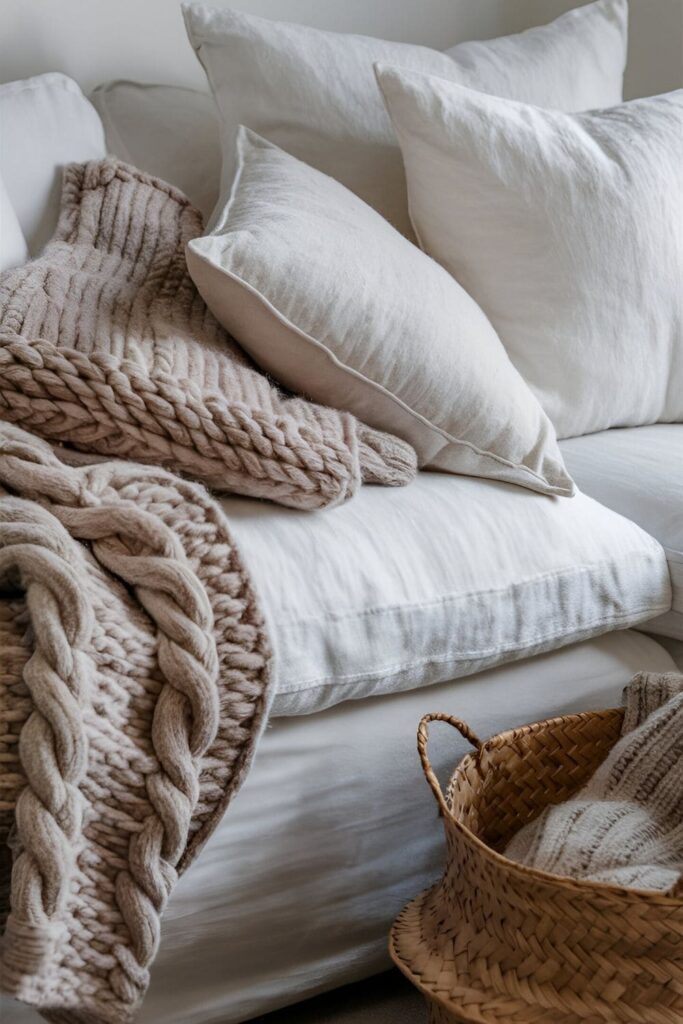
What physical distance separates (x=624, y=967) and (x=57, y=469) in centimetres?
57

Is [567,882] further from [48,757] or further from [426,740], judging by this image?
[48,757]

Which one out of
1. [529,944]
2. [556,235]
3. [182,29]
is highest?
[182,29]

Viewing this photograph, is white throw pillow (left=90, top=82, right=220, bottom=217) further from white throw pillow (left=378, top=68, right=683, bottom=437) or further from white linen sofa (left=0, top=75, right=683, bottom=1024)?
white linen sofa (left=0, top=75, right=683, bottom=1024)

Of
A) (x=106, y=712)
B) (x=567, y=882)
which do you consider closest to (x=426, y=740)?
(x=567, y=882)

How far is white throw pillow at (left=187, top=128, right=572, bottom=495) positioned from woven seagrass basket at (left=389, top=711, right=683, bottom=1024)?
30cm

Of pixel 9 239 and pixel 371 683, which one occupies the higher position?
pixel 9 239

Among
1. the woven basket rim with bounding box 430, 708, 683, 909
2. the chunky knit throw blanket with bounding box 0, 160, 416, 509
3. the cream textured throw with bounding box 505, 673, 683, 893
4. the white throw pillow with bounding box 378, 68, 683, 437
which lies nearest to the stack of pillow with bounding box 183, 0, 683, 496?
the white throw pillow with bounding box 378, 68, 683, 437

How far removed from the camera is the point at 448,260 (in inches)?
56.4

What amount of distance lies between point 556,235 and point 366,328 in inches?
18.2

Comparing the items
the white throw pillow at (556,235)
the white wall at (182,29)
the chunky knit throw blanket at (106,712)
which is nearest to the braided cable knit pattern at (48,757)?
the chunky knit throw blanket at (106,712)

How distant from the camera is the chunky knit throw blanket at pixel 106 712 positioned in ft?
2.43

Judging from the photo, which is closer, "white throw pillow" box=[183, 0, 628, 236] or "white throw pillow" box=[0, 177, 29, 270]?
"white throw pillow" box=[0, 177, 29, 270]

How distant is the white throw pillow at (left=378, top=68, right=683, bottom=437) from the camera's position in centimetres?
141

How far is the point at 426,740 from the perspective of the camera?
0.98 meters
